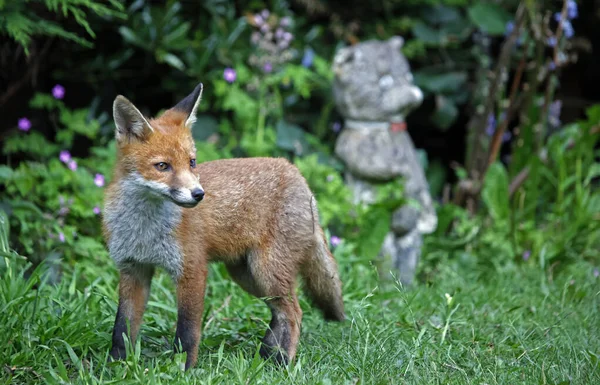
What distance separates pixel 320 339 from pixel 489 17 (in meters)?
5.03

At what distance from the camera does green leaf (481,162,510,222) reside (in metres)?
7.34

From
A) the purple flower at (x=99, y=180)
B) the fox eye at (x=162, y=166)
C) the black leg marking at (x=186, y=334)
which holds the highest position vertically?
the fox eye at (x=162, y=166)

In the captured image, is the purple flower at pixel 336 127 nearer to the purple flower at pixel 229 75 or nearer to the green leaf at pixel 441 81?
the green leaf at pixel 441 81

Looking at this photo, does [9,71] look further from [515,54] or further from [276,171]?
[515,54]

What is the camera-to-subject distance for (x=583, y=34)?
9.48 meters

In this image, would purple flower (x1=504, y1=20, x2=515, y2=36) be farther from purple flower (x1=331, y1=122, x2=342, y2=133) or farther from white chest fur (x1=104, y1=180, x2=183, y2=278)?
white chest fur (x1=104, y1=180, x2=183, y2=278)

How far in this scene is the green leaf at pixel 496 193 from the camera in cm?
734

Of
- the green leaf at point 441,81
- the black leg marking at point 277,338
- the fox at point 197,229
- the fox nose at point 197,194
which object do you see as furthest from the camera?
the green leaf at point 441,81

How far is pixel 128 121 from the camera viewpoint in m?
3.90

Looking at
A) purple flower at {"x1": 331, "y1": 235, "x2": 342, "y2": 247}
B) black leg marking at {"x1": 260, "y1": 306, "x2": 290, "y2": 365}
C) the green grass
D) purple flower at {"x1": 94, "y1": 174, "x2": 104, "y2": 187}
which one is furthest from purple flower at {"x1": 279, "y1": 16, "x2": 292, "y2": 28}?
black leg marking at {"x1": 260, "y1": 306, "x2": 290, "y2": 365}

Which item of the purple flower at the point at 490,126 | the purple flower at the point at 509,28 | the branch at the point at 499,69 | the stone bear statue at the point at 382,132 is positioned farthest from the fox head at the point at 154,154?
the purple flower at the point at 509,28

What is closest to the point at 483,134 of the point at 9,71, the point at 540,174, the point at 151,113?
the point at 540,174

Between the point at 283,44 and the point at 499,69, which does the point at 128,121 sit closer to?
the point at 283,44

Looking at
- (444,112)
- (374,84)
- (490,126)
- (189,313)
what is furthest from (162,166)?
(444,112)
